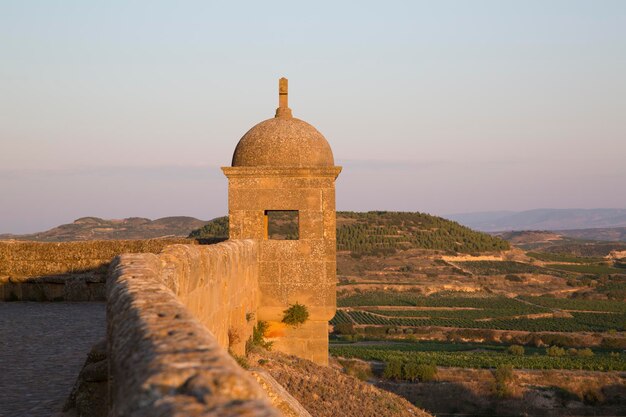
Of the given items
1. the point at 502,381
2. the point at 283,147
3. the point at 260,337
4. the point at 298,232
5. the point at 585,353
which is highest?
the point at 283,147

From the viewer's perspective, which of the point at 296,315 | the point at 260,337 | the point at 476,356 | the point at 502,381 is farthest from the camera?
the point at 476,356

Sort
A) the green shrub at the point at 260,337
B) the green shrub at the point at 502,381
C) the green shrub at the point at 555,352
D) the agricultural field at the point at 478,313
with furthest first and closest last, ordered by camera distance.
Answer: the agricultural field at the point at 478,313, the green shrub at the point at 555,352, the green shrub at the point at 502,381, the green shrub at the point at 260,337

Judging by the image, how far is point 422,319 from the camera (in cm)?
5516

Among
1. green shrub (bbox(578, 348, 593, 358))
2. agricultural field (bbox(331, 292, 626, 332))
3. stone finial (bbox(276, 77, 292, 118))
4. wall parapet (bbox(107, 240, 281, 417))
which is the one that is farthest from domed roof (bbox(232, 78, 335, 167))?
agricultural field (bbox(331, 292, 626, 332))

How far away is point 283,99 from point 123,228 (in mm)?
74610

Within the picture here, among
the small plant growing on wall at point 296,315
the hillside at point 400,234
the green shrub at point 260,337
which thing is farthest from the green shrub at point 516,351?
the green shrub at point 260,337

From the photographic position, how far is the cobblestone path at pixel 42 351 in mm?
4797

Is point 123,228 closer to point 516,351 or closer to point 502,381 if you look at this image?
point 516,351

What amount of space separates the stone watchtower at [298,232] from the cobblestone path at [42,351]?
7.91ft

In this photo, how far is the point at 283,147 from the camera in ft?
35.7

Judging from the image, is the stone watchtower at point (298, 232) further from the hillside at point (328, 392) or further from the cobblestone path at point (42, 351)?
the cobblestone path at point (42, 351)

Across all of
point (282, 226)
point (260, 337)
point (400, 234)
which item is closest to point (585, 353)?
point (282, 226)

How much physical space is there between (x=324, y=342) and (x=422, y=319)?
45453mm

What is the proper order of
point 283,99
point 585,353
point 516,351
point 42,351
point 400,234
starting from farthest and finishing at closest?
point 400,234, point 516,351, point 585,353, point 283,99, point 42,351
